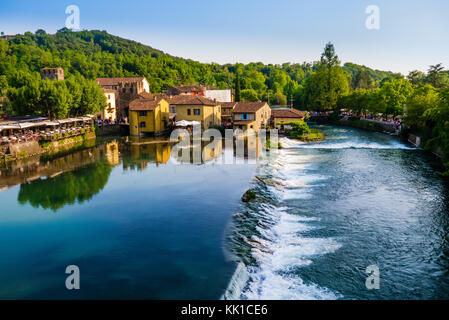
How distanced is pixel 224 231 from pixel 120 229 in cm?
562

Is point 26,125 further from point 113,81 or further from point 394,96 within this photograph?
point 394,96

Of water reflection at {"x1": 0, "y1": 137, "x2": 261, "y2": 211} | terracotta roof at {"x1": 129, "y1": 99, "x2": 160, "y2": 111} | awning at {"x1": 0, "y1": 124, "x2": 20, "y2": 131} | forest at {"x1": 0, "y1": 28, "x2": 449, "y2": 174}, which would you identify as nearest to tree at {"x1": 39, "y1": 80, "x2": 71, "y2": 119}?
forest at {"x1": 0, "y1": 28, "x2": 449, "y2": 174}

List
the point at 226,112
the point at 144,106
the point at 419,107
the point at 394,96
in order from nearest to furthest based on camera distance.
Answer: the point at 419,107 < the point at 144,106 < the point at 394,96 < the point at 226,112

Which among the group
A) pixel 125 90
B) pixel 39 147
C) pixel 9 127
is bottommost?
pixel 39 147

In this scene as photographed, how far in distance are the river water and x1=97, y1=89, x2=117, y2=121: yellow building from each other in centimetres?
3635

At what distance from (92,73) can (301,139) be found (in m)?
94.1

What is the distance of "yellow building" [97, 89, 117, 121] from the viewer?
67.6 metres

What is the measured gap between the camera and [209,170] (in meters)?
30.9

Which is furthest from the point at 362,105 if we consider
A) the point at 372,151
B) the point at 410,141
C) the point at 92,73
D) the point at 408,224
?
the point at 92,73

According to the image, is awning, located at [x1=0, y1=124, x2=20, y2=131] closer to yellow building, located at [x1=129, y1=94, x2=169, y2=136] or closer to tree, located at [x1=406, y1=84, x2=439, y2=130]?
yellow building, located at [x1=129, y1=94, x2=169, y2=136]

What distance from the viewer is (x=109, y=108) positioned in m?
70.1

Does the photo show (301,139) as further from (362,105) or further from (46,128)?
(46,128)

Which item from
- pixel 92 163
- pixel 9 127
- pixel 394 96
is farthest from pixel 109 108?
pixel 394 96

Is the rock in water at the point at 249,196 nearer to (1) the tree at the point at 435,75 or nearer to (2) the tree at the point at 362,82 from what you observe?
(1) the tree at the point at 435,75
